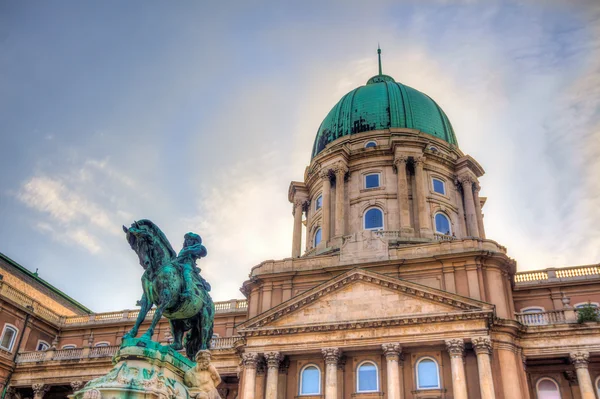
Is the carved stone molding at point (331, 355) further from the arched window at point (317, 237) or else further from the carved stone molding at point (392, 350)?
the arched window at point (317, 237)

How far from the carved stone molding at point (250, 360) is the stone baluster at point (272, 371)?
70 cm

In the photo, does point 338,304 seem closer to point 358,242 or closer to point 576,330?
point 358,242

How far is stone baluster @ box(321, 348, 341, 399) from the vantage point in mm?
30188

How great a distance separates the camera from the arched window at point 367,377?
3150 centimetres

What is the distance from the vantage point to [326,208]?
46.2 m

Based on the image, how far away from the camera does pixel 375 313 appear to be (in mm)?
31750

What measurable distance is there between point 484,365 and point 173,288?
2271 centimetres

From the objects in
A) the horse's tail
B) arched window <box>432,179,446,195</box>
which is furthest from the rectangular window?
the horse's tail

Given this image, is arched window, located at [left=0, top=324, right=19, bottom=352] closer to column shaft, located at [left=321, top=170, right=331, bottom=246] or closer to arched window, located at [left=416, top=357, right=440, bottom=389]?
column shaft, located at [left=321, top=170, right=331, bottom=246]

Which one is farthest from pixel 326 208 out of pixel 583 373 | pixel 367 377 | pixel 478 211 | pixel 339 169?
pixel 583 373

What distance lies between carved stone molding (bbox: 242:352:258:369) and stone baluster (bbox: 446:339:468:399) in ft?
36.1

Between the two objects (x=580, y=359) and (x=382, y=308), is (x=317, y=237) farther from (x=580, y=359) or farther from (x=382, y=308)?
(x=580, y=359)

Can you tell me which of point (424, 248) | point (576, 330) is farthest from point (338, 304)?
point (576, 330)

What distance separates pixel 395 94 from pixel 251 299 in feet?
83.9
